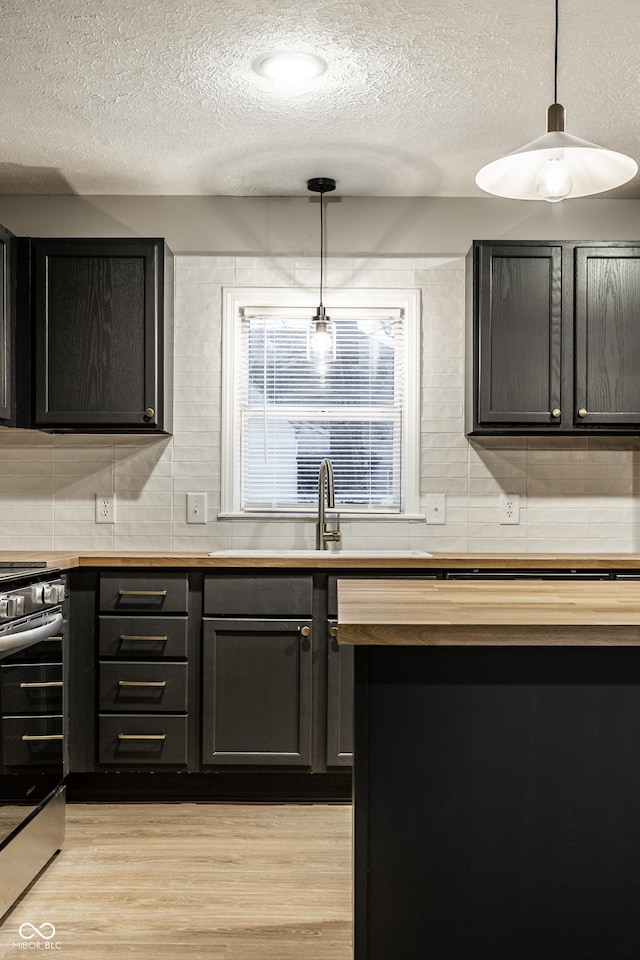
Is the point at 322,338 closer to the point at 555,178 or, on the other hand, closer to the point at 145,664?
the point at 145,664

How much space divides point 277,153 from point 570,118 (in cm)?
114

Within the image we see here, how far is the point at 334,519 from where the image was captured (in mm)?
3832

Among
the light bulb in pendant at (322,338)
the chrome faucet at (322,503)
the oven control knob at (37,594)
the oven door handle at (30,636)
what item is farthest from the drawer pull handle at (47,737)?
the light bulb in pendant at (322,338)

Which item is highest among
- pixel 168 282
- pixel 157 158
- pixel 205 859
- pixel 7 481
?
pixel 157 158

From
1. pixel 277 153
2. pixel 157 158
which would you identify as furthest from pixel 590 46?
pixel 157 158

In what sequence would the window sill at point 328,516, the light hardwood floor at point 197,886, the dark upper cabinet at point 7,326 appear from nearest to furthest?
the light hardwood floor at point 197,886, the dark upper cabinet at point 7,326, the window sill at point 328,516

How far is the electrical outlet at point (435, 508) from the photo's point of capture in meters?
3.84

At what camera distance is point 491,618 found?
1497mm

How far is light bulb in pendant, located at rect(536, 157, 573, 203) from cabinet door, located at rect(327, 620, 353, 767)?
1901 millimetres

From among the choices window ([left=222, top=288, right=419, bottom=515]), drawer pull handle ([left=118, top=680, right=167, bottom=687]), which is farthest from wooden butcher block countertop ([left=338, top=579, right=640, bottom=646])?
window ([left=222, top=288, right=419, bottom=515])

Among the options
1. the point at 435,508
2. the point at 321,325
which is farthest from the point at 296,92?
the point at 435,508

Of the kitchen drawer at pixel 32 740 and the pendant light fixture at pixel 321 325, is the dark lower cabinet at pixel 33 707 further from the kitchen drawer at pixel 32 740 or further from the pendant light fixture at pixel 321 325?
the pendant light fixture at pixel 321 325

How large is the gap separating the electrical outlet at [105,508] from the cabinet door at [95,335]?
43 cm

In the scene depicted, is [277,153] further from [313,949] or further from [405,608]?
[313,949]
